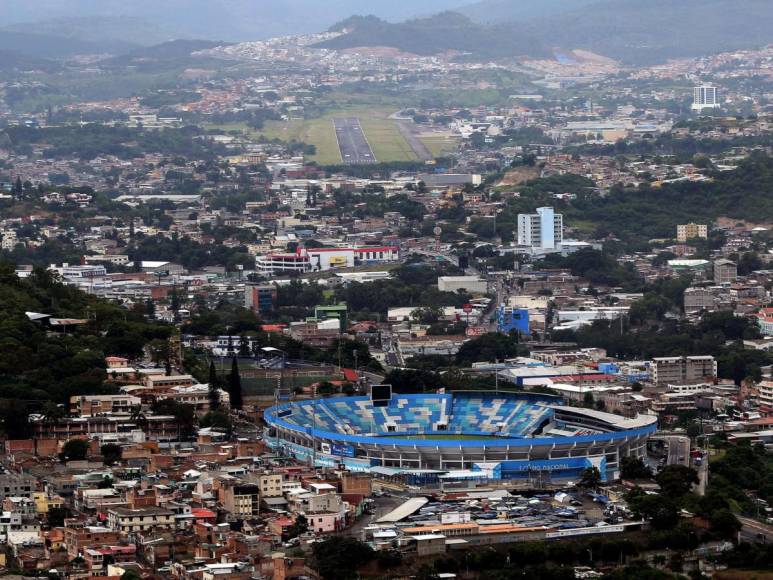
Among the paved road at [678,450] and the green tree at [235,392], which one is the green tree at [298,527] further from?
the green tree at [235,392]

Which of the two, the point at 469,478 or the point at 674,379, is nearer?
the point at 469,478

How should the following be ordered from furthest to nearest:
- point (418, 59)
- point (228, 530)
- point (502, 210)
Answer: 1. point (418, 59)
2. point (502, 210)
3. point (228, 530)

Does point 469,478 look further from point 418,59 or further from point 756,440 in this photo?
point 418,59

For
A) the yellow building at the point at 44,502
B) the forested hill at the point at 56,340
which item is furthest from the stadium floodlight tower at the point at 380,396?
the yellow building at the point at 44,502

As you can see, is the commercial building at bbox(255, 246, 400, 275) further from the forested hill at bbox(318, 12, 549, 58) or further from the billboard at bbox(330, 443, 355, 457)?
the forested hill at bbox(318, 12, 549, 58)

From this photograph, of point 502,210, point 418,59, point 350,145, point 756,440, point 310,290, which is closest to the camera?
point 756,440

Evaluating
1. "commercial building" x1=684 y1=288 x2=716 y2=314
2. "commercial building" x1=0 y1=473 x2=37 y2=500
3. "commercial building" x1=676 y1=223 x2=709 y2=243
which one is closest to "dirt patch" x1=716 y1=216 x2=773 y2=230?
"commercial building" x1=676 y1=223 x2=709 y2=243

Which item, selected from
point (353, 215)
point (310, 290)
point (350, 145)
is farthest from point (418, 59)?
Result: point (310, 290)
